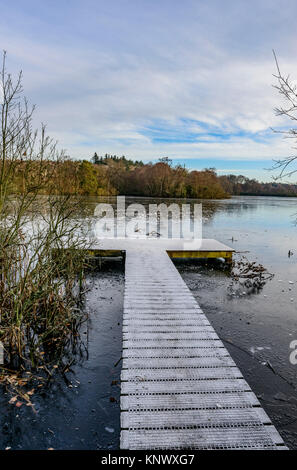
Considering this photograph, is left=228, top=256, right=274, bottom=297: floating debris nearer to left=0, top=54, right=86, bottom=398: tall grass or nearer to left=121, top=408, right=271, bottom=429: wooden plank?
left=0, top=54, right=86, bottom=398: tall grass

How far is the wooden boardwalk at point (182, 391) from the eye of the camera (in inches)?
89.4

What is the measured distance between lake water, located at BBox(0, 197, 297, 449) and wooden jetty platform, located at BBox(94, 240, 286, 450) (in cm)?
47

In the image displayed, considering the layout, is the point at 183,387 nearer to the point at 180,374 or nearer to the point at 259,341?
the point at 180,374

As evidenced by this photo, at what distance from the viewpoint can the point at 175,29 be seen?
1079 cm

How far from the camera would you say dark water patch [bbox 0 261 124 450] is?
2699 mm

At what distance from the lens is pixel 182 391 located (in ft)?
9.16

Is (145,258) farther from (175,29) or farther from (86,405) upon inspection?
(175,29)

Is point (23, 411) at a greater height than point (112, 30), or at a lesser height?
lesser

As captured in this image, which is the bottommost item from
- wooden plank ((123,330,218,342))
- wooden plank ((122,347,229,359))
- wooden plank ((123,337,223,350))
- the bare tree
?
wooden plank ((122,347,229,359))

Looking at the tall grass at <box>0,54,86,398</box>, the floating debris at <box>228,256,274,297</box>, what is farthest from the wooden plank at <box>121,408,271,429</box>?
the floating debris at <box>228,256,274,297</box>

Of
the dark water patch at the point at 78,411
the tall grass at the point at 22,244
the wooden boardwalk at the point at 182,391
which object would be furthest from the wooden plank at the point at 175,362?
the tall grass at the point at 22,244

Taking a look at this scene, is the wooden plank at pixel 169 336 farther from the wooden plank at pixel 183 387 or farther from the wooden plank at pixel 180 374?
the wooden plank at pixel 183 387
